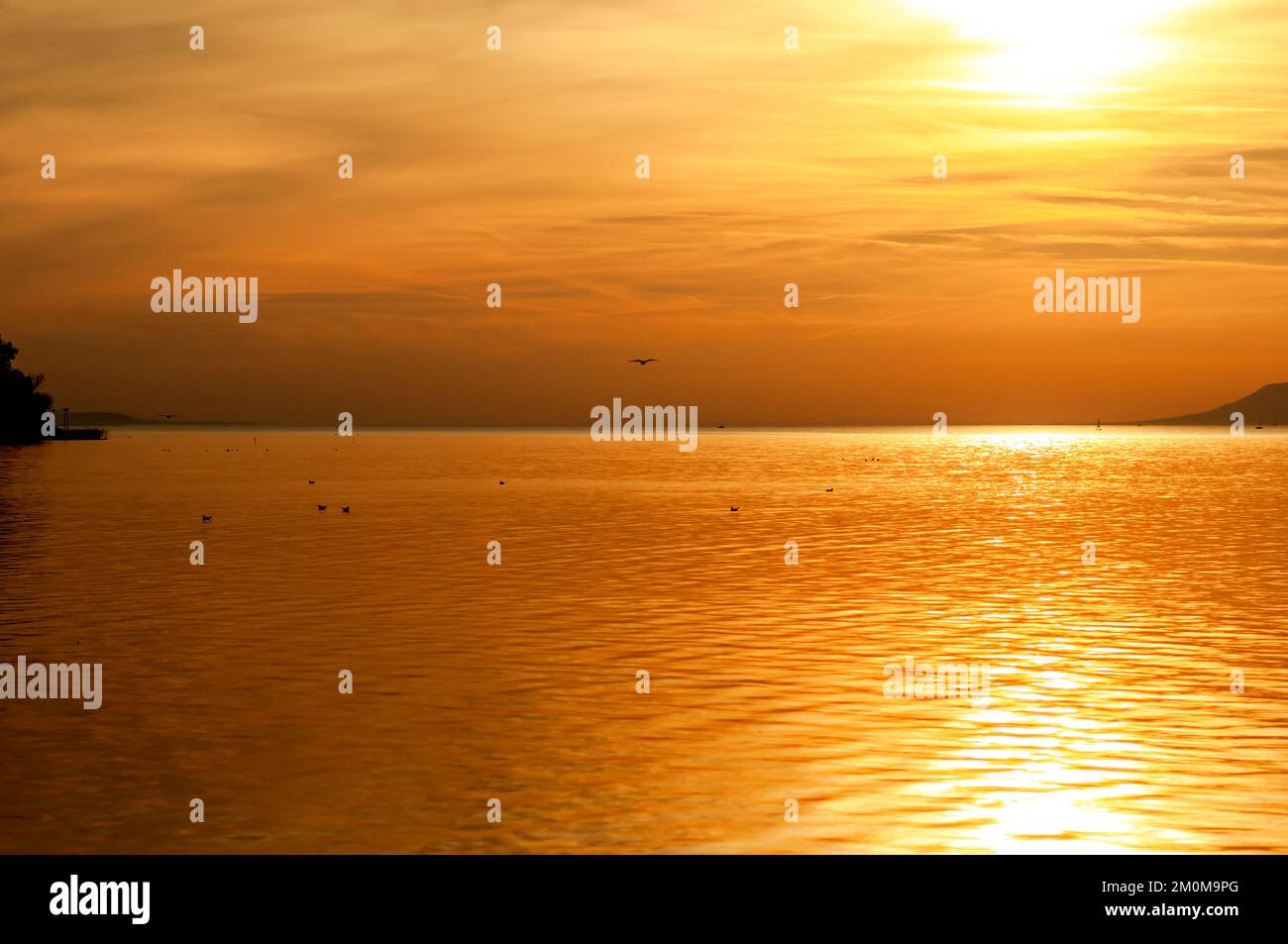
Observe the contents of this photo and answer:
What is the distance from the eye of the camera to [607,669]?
29.0m

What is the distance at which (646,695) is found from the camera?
2616 cm

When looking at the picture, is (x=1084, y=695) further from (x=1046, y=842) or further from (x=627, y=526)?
(x=627, y=526)

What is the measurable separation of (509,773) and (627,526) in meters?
49.7

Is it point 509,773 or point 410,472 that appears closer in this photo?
point 509,773

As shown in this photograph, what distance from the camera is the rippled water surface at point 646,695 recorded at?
707 inches

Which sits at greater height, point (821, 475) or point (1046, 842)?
point (821, 475)

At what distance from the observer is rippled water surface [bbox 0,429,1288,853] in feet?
59.0

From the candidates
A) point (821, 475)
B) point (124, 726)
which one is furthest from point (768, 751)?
point (821, 475)
